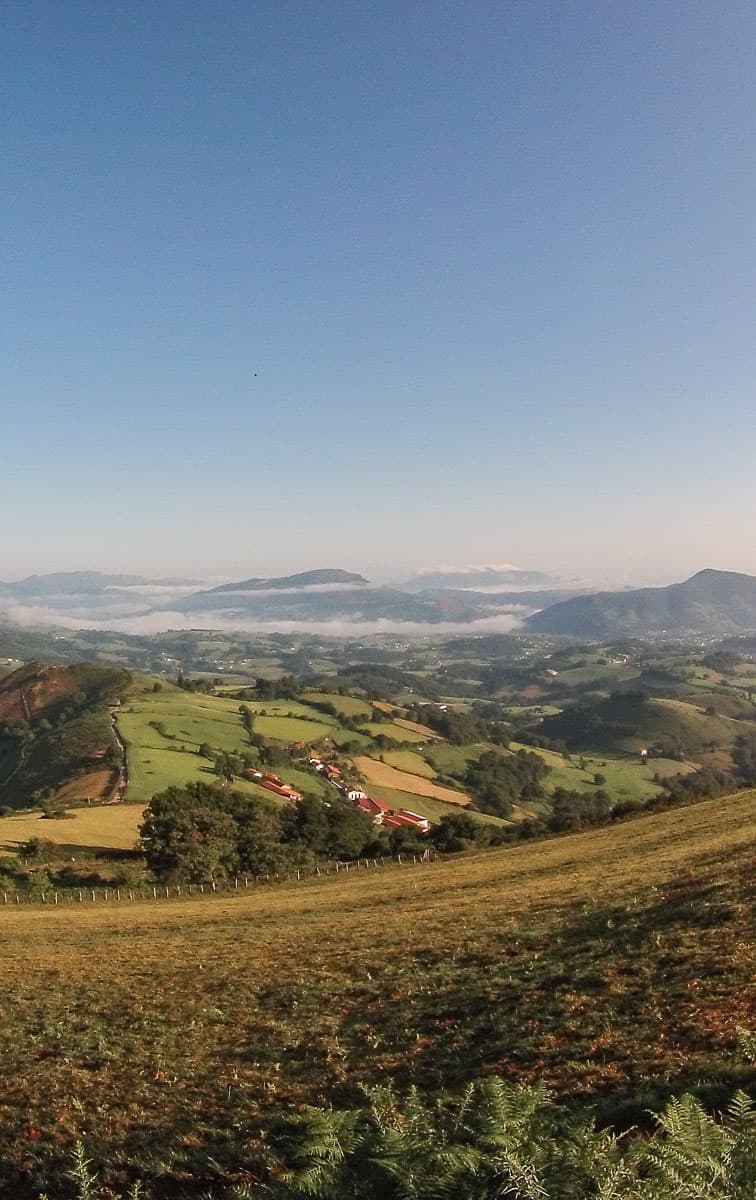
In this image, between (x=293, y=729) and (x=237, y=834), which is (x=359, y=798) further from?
(x=237, y=834)

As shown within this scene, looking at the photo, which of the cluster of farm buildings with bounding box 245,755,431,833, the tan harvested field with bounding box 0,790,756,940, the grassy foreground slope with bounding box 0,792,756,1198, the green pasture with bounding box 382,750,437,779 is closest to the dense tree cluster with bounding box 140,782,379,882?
the tan harvested field with bounding box 0,790,756,940

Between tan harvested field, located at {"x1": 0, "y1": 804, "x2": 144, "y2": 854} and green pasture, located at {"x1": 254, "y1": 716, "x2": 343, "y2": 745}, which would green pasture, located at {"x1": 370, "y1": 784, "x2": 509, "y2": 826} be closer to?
green pasture, located at {"x1": 254, "y1": 716, "x2": 343, "y2": 745}

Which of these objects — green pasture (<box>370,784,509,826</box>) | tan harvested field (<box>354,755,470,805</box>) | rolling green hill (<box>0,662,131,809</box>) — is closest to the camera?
rolling green hill (<box>0,662,131,809</box>)

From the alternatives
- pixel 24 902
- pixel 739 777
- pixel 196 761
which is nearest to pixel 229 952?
pixel 24 902

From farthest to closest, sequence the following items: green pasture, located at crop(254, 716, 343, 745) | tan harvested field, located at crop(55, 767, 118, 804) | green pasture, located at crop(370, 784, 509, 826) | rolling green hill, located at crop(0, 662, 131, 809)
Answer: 1. green pasture, located at crop(254, 716, 343, 745)
2. green pasture, located at crop(370, 784, 509, 826)
3. rolling green hill, located at crop(0, 662, 131, 809)
4. tan harvested field, located at crop(55, 767, 118, 804)

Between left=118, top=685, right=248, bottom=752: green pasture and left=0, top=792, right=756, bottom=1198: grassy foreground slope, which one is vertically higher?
left=0, top=792, right=756, bottom=1198: grassy foreground slope

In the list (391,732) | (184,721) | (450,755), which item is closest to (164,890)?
(184,721)

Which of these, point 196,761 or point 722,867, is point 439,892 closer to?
point 722,867
